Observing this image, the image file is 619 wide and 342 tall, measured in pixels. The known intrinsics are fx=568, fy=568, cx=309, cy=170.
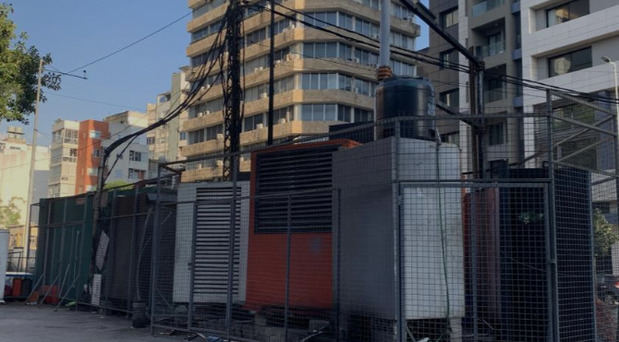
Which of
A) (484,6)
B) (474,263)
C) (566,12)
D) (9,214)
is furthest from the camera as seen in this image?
(9,214)

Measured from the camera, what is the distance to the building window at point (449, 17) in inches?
1652

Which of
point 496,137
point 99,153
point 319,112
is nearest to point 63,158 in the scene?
point 99,153

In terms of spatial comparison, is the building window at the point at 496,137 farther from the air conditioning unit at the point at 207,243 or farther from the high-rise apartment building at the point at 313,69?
the high-rise apartment building at the point at 313,69

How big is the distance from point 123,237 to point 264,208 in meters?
5.77

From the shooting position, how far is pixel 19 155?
78.4 m

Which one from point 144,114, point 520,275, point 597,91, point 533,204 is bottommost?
point 520,275

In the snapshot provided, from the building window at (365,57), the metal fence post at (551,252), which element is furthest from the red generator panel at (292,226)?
the building window at (365,57)

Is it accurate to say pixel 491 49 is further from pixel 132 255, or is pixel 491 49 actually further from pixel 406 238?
pixel 406 238

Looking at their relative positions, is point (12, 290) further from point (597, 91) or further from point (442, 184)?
point (597, 91)

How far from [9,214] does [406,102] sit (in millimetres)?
75786

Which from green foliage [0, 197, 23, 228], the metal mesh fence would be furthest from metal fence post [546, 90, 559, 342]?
green foliage [0, 197, 23, 228]

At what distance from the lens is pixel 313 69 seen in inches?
1847

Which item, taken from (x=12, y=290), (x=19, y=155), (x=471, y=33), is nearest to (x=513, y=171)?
(x=12, y=290)

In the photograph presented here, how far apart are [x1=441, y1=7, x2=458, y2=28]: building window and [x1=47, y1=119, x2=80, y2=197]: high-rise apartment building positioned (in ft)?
173
